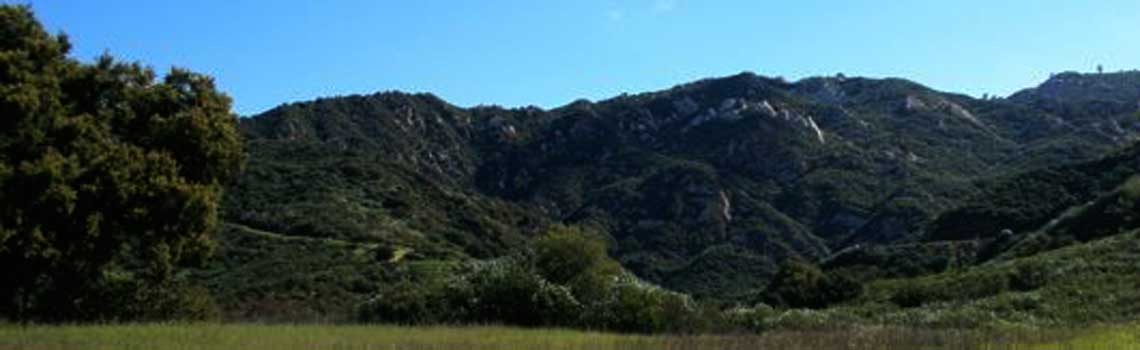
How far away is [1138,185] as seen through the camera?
74625 mm

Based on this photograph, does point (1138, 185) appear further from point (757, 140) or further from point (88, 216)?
point (757, 140)

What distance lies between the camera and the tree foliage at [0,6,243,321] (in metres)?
27.6

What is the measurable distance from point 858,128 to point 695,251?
161 ft

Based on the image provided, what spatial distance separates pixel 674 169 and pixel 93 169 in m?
126

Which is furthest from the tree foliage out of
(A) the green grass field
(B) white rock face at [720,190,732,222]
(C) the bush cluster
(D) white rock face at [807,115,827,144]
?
(D) white rock face at [807,115,827,144]

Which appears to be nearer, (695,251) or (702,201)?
(695,251)

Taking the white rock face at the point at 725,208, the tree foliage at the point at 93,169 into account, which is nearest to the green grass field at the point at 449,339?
the tree foliage at the point at 93,169

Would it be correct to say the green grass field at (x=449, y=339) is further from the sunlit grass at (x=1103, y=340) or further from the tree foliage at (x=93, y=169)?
the tree foliage at (x=93, y=169)

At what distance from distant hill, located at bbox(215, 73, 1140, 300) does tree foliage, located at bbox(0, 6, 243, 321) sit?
46209mm

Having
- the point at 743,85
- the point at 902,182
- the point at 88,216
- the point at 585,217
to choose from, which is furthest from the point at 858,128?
the point at 88,216

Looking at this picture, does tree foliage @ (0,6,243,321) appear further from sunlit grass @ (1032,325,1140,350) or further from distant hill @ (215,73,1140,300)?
distant hill @ (215,73,1140,300)

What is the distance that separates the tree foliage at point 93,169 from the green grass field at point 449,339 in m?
3.68

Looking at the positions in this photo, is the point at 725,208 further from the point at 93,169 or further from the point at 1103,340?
the point at 1103,340

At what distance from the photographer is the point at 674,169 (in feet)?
500
